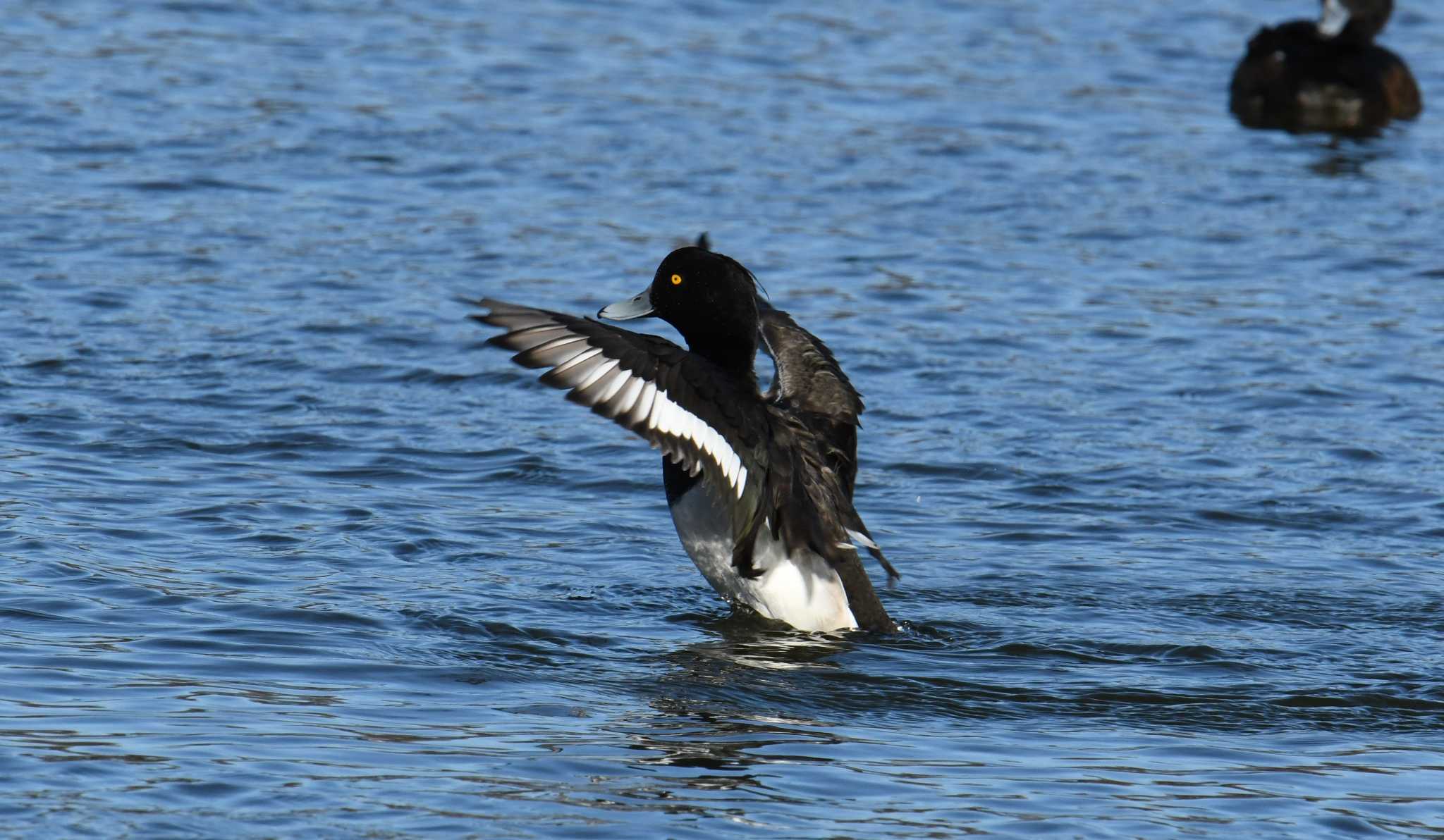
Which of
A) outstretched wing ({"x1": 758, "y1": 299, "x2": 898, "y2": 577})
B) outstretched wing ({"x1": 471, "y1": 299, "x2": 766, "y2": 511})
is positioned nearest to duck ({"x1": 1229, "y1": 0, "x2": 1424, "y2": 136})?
outstretched wing ({"x1": 758, "y1": 299, "x2": 898, "y2": 577})

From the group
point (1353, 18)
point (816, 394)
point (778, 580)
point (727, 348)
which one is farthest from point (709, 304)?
point (1353, 18)

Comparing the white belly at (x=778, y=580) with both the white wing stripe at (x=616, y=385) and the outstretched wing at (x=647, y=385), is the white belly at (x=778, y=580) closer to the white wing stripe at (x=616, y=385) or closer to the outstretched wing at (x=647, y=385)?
the outstretched wing at (x=647, y=385)

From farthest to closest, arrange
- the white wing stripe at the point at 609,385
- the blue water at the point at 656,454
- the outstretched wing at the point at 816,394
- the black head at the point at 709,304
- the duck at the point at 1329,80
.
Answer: the duck at the point at 1329,80 < the outstretched wing at the point at 816,394 < the black head at the point at 709,304 < the white wing stripe at the point at 609,385 < the blue water at the point at 656,454

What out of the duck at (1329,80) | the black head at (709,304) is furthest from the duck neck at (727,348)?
the duck at (1329,80)

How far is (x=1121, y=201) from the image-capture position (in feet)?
45.0

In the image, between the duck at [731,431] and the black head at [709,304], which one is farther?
the black head at [709,304]

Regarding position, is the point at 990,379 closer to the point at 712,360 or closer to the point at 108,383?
the point at 712,360

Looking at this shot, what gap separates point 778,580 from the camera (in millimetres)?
7039

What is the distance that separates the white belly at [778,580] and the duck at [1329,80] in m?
10.9

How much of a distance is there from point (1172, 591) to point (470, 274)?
207 inches

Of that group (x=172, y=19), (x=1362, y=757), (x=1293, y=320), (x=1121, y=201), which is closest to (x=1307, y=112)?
(x=1121, y=201)

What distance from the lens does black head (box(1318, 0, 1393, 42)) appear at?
680 inches

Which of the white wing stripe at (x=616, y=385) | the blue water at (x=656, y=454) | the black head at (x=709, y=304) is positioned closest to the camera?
the blue water at (x=656, y=454)

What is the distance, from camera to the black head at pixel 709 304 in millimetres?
7105
